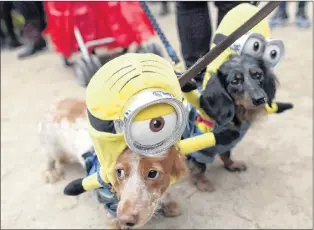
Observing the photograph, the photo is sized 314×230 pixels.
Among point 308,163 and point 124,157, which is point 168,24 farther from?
point 124,157

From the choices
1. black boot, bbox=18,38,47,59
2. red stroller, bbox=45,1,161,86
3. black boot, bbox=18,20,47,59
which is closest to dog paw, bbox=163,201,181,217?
red stroller, bbox=45,1,161,86

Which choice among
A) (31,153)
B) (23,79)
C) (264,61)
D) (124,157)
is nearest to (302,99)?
(264,61)

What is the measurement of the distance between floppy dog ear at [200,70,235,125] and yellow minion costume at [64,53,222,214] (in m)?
0.50

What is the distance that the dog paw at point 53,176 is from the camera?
→ 196 centimetres

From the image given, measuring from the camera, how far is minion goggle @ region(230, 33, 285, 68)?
4.72 feet

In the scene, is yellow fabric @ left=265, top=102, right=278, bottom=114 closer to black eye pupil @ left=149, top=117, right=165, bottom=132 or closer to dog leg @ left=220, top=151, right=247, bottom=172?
dog leg @ left=220, top=151, right=247, bottom=172

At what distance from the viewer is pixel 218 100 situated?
4.91 feet

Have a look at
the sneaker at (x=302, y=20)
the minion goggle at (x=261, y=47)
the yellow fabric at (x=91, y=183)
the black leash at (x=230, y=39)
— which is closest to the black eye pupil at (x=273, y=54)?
the minion goggle at (x=261, y=47)

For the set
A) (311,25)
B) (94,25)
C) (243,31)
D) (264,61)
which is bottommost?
(311,25)

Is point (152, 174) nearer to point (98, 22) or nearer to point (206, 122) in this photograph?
point (206, 122)

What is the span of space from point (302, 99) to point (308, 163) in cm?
62

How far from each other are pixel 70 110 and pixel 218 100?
65cm

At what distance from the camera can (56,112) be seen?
1.86 m

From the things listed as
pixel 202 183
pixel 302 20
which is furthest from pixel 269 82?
pixel 302 20
